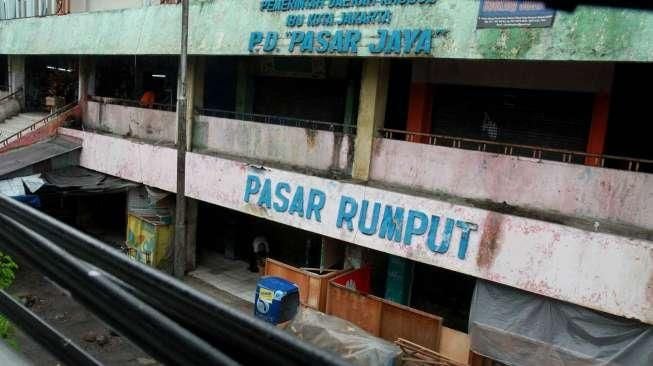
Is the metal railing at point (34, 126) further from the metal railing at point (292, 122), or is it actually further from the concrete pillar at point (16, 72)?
the metal railing at point (292, 122)

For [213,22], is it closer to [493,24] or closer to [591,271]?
[493,24]

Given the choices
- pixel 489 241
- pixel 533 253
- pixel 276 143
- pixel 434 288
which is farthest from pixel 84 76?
pixel 533 253

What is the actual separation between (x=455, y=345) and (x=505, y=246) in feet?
6.33

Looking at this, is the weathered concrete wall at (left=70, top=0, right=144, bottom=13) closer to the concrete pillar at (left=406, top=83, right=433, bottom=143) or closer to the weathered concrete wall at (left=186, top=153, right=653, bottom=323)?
the concrete pillar at (left=406, top=83, right=433, bottom=143)

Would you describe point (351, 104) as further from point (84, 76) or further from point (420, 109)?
→ point (84, 76)

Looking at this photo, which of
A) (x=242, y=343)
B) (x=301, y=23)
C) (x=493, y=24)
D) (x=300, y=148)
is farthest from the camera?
(x=300, y=148)

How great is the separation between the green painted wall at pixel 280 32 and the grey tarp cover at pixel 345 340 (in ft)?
14.4

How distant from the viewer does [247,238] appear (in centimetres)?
1564

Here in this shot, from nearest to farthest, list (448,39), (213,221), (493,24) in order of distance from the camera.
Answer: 1. (493,24)
2. (448,39)
3. (213,221)

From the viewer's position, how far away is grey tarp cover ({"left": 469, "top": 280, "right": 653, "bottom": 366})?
7156 millimetres

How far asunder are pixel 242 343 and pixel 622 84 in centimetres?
931

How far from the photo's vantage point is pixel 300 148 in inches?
434

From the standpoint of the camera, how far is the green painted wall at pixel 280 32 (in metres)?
6.68

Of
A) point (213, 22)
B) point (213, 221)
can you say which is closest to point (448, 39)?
point (213, 22)
